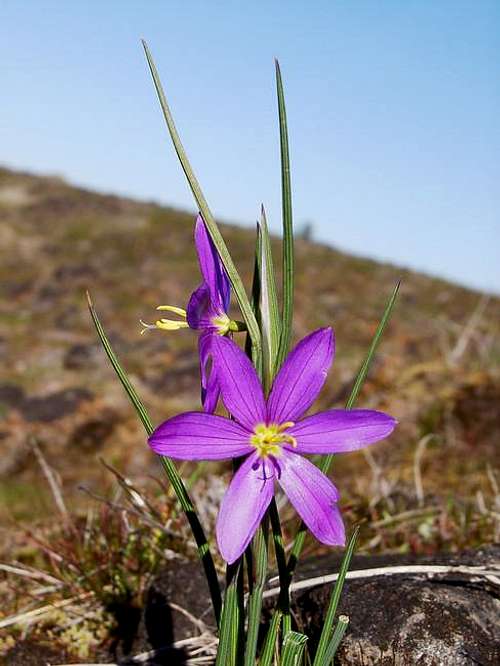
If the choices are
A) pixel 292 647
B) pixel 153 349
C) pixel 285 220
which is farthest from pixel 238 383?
pixel 153 349

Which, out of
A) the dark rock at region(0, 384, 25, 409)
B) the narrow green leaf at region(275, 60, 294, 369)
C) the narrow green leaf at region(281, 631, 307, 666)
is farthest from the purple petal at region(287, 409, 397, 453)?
the dark rock at region(0, 384, 25, 409)

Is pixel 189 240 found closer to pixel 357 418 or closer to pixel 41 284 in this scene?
pixel 41 284

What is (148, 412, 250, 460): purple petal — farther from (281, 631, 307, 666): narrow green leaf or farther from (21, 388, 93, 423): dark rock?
(21, 388, 93, 423): dark rock

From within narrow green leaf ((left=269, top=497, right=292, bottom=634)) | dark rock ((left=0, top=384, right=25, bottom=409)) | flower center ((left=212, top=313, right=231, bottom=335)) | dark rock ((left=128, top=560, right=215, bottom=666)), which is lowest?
dark rock ((left=0, top=384, right=25, bottom=409))

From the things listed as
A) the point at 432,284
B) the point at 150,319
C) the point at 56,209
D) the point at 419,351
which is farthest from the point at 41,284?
the point at 432,284

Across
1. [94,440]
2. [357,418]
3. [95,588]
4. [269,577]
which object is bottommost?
[94,440]

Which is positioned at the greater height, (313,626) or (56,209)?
(56,209)

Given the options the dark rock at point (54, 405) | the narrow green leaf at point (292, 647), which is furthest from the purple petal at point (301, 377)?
the dark rock at point (54, 405)

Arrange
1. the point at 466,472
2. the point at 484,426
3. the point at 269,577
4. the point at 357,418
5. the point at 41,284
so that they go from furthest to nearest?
the point at 41,284 → the point at 484,426 → the point at 466,472 → the point at 269,577 → the point at 357,418
